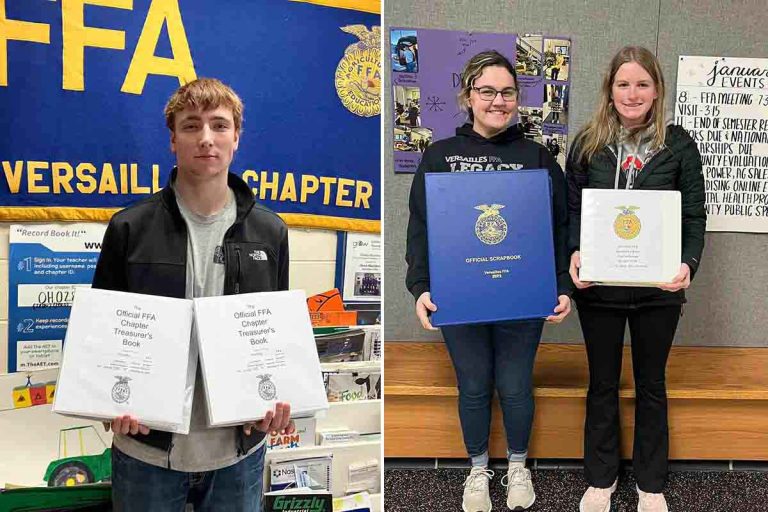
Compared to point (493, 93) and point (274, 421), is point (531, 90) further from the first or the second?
point (274, 421)

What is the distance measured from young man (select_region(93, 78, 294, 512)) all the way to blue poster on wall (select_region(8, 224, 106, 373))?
0.76ft

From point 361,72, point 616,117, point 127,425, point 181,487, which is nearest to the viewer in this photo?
point 127,425

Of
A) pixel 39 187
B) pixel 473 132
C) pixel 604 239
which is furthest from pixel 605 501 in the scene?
pixel 39 187

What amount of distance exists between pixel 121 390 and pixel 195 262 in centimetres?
26

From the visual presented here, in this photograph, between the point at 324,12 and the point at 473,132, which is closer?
the point at 324,12

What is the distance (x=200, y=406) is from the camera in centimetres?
121

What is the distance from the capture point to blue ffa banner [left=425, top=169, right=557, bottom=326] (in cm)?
162

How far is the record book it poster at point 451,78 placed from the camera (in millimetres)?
2250

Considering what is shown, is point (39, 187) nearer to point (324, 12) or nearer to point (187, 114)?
point (187, 114)

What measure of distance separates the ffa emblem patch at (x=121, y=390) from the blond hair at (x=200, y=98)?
19.0 inches

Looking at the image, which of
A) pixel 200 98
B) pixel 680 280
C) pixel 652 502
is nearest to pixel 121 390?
pixel 200 98

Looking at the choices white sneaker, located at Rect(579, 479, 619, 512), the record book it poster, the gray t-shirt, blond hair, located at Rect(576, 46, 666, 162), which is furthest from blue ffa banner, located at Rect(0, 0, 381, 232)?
white sneaker, located at Rect(579, 479, 619, 512)

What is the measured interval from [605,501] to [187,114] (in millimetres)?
1511

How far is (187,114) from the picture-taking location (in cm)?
123
